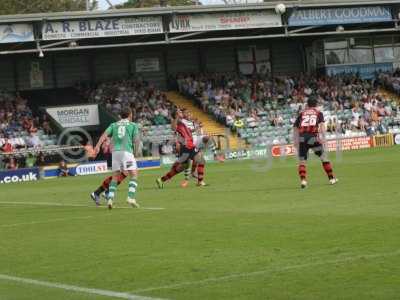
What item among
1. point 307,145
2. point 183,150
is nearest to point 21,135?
point 183,150

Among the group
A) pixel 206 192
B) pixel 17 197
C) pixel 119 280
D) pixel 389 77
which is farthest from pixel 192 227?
pixel 389 77

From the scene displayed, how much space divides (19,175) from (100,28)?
9.49 m

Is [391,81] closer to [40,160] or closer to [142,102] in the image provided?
[142,102]

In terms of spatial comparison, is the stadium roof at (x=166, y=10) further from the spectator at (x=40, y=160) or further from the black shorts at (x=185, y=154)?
the black shorts at (x=185, y=154)

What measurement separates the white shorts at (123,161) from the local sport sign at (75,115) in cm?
2784

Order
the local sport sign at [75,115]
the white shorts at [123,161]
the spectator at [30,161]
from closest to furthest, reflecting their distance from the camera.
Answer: the white shorts at [123,161]
the spectator at [30,161]
the local sport sign at [75,115]

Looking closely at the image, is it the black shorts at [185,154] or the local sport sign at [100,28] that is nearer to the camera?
the black shorts at [185,154]

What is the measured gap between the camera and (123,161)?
17281 millimetres

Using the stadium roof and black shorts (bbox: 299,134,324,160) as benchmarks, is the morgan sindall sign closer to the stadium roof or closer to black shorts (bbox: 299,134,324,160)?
the stadium roof

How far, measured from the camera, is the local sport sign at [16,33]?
42281 millimetres

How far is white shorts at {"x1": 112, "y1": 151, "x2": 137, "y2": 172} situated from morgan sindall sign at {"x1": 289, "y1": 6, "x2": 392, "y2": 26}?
31.8m

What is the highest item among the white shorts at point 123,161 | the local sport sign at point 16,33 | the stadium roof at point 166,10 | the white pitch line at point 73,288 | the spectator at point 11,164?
the stadium roof at point 166,10

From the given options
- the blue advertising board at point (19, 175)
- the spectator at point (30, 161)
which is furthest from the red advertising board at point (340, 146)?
the blue advertising board at point (19, 175)

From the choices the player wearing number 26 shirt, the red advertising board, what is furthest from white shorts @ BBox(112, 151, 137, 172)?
the red advertising board
